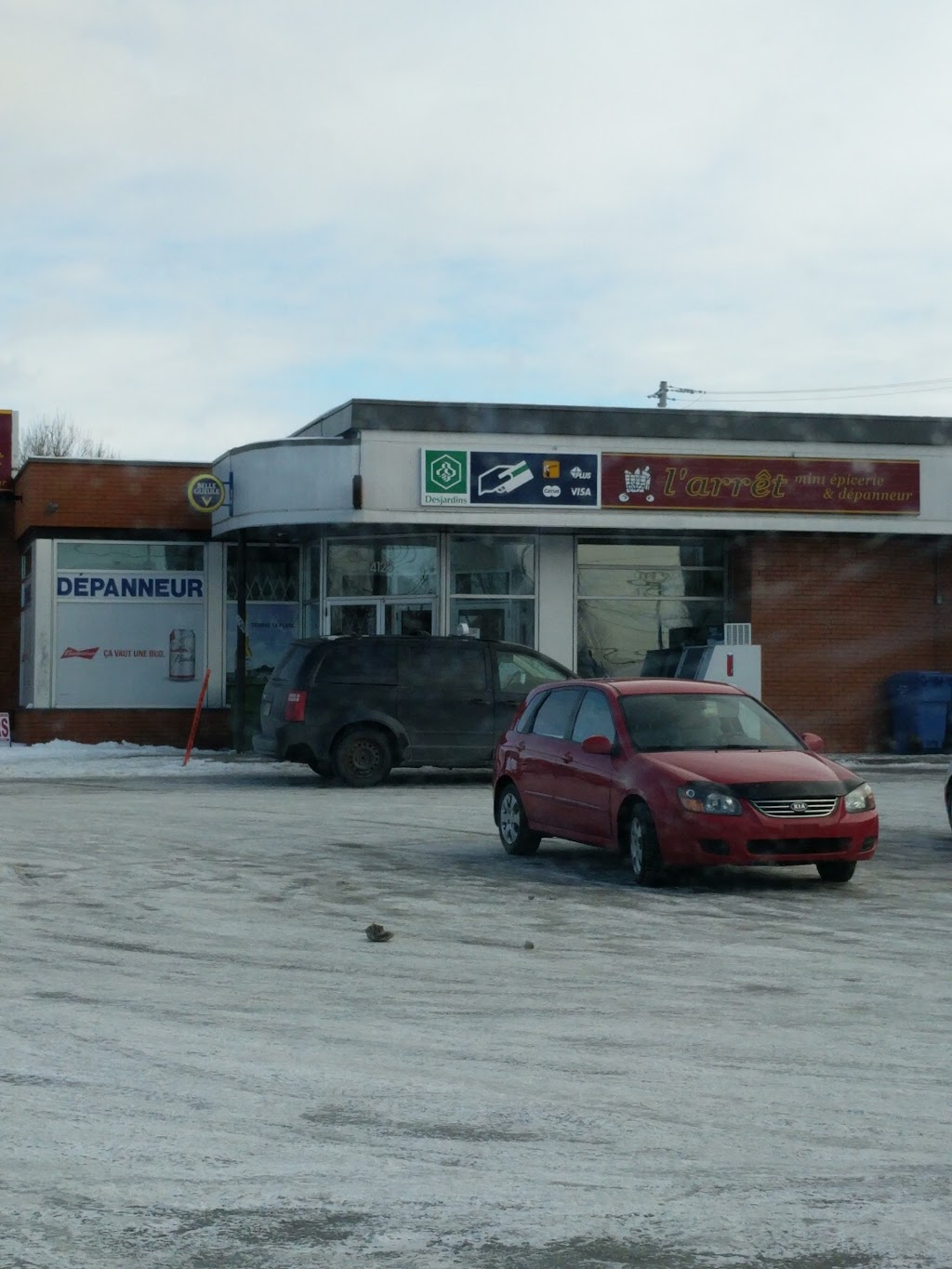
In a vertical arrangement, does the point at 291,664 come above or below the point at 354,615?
below

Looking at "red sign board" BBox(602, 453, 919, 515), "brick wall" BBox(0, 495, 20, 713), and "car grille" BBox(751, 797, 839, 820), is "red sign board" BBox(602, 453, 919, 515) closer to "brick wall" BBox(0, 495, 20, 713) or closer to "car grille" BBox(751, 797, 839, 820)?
"brick wall" BBox(0, 495, 20, 713)

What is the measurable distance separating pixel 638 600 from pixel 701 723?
594 inches

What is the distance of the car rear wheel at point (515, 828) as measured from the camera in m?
14.4

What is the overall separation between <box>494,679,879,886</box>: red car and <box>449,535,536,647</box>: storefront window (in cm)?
1294

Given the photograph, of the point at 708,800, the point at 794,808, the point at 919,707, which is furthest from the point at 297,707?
the point at 919,707

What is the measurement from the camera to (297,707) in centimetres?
2156

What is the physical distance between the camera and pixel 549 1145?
5668mm

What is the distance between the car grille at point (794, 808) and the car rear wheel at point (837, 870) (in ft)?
1.75

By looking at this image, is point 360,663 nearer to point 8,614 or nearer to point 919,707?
point 919,707

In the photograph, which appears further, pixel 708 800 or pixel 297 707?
pixel 297 707

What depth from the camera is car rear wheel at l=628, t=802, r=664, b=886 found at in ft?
40.3

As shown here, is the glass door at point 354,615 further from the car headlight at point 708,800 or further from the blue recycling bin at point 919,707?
the car headlight at point 708,800

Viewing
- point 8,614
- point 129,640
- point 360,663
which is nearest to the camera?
point 360,663

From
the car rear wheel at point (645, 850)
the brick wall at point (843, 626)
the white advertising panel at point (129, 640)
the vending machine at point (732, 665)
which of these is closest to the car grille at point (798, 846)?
the car rear wheel at point (645, 850)
